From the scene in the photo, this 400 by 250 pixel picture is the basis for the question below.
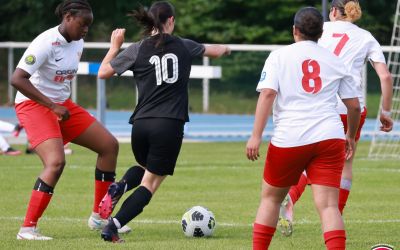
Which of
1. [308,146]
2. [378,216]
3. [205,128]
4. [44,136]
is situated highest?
[308,146]

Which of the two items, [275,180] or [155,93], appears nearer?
[275,180]

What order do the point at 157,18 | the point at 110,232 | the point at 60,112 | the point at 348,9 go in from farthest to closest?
the point at 348,9 → the point at 60,112 → the point at 110,232 → the point at 157,18

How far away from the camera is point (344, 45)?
926 centimetres

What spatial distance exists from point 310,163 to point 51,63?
9.36 ft

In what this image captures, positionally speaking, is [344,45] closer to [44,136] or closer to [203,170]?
[44,136]

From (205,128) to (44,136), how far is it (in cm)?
1620

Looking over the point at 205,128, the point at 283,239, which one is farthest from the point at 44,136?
the point at 205,128

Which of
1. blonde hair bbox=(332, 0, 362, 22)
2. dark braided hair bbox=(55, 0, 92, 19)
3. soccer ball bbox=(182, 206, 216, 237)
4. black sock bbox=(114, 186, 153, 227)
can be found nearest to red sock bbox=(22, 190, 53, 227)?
black sock bbox=(114, 186, 153, 227)

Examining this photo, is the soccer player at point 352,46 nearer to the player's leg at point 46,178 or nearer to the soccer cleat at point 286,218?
the soccer cleat at point 286,218

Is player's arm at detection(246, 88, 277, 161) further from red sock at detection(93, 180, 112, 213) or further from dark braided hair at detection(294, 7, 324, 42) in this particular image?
red sock at detection(93, 180, 112, 213)

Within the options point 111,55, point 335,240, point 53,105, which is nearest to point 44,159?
point 53,105

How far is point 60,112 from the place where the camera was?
29.7 feet

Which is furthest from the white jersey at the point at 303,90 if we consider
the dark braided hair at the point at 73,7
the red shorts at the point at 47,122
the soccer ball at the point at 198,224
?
the red shorts at the point at 47,122

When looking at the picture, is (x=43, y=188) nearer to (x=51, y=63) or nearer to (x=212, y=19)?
(x=51, y=63)
